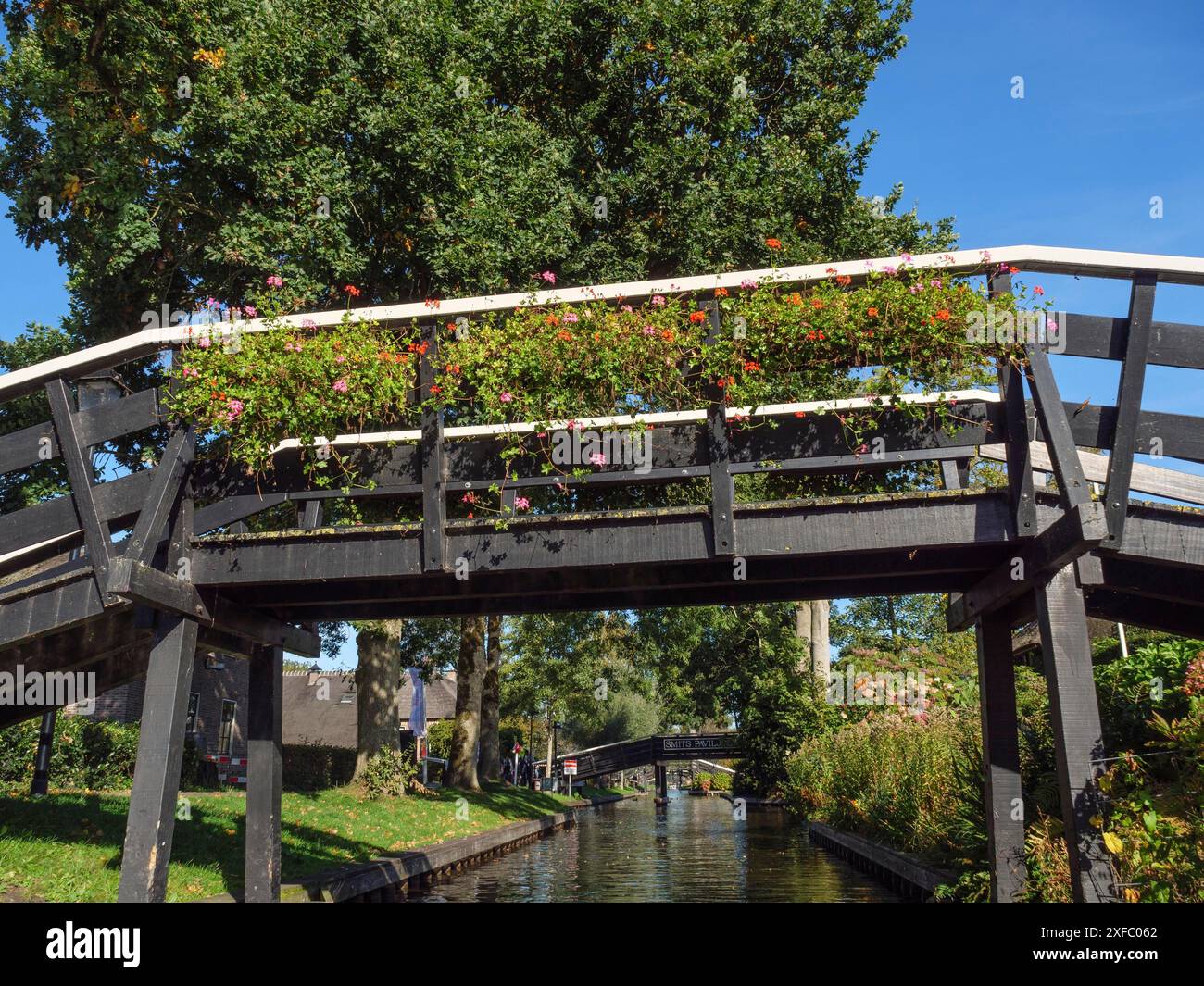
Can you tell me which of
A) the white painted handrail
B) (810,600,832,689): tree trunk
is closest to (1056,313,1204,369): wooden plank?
the white painted handrail

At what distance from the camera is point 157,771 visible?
721 centimetres

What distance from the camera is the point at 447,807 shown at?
2181 cm

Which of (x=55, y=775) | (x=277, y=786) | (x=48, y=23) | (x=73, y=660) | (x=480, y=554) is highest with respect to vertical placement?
(x=48, y=23)

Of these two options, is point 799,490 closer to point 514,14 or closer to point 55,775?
point 514,14

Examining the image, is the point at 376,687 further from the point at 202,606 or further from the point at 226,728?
the point at 226,728

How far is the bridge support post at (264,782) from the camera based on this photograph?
9.09m

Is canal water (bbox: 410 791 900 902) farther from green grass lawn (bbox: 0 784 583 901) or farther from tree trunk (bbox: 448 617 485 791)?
tree trunk (bbox: 448 617 485 791)

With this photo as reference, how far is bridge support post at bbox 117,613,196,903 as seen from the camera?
22.9 ft

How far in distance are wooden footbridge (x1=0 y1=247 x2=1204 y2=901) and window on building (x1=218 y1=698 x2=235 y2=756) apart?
25955mm

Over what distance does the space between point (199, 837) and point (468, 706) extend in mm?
15151

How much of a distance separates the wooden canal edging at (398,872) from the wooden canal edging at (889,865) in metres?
6.38

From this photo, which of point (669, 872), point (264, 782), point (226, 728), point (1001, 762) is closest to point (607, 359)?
point (1001, 762)
